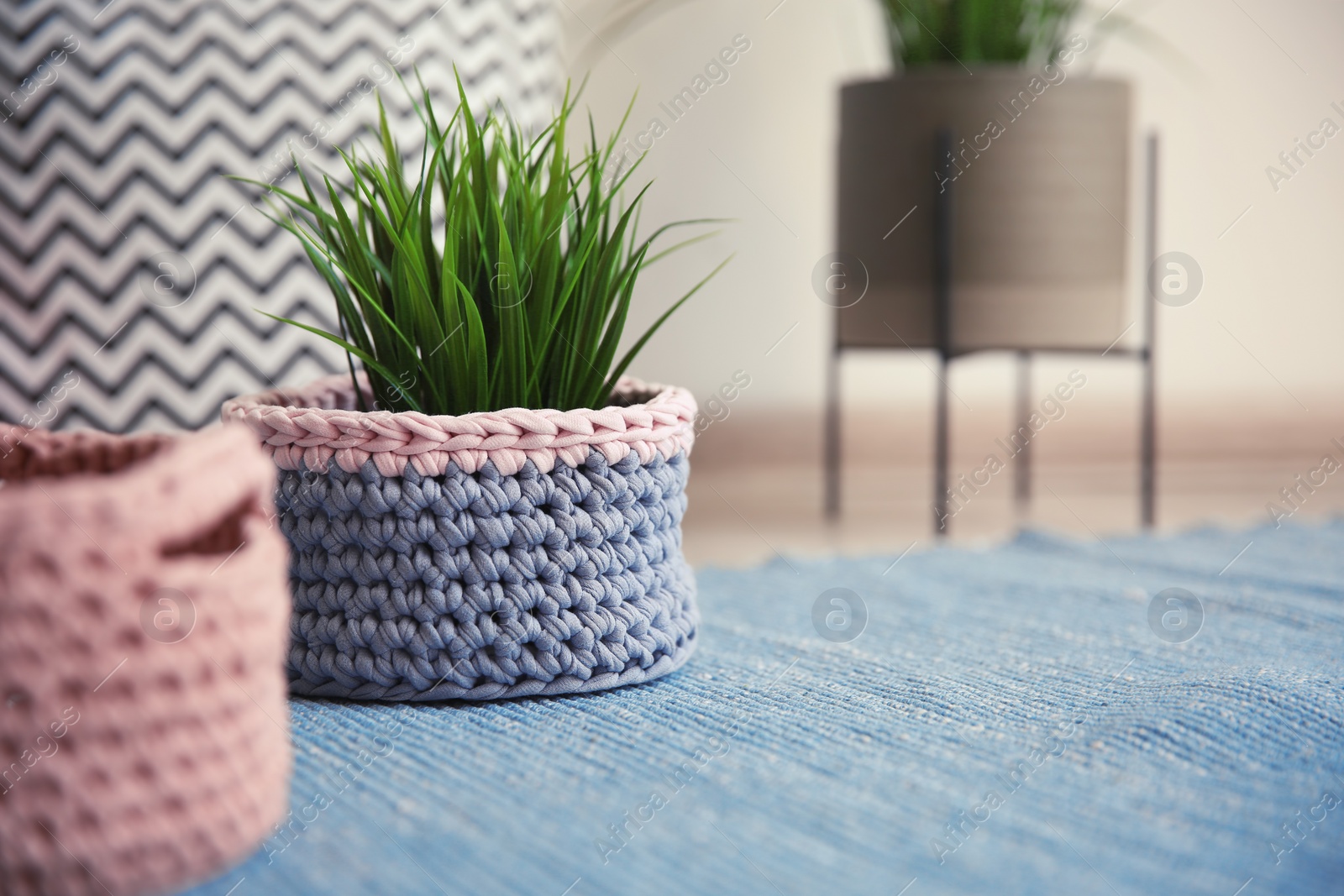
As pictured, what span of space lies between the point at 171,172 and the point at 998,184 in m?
0.69

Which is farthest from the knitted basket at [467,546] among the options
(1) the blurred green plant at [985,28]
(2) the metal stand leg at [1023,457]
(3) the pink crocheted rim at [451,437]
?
(2) the metal stand leg at [1023,457]

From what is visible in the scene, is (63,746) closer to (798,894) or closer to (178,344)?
(798,894)

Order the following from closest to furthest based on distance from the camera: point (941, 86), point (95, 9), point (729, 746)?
point (729, 746)
point (95, 9)
point (941, 86)

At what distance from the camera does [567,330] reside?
1.88 feet

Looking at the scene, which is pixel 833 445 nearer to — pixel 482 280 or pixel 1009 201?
pixel 1009 201

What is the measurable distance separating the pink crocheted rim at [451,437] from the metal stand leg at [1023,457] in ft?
2.82

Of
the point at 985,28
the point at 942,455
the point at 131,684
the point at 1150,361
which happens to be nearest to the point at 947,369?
the point at 942,455

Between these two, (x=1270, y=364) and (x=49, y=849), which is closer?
(x=49, y=849)

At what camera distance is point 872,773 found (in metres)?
0.46

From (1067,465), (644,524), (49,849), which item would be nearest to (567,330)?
(644,524)

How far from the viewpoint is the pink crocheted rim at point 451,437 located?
0.50 m

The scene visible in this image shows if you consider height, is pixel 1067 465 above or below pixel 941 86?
below

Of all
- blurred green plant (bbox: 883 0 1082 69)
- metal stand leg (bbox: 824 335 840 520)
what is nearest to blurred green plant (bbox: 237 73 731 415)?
blurred green plant (bbox: 883 0 1082 69)

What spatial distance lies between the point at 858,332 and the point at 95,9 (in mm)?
704
